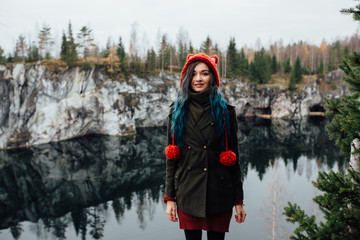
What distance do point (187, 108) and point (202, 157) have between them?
0.56 meters

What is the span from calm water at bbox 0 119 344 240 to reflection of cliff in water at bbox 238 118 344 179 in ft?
0.42

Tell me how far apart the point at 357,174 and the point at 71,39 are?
4705 centimetres

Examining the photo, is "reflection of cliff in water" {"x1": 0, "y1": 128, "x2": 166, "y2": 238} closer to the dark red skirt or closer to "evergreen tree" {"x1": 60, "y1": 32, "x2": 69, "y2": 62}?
"evergreen tree" {"x1": 60, "y1": 32, "x2": 69, "y2": 62}

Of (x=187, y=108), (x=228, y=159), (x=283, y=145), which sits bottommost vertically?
(x=283, y=145)

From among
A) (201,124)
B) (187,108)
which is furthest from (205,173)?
(187,108)

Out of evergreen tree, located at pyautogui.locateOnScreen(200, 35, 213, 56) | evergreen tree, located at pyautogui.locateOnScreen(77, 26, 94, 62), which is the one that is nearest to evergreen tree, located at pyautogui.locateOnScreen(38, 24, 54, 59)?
evergreen tree, located at pyautogui.locateOnScreen(77, 26, 94, 62)

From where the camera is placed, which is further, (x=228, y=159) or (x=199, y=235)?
(x=199, y=235)

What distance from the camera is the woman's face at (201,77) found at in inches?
107

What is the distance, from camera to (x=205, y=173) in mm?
2578

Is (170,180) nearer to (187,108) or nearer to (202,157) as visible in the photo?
(202,157)

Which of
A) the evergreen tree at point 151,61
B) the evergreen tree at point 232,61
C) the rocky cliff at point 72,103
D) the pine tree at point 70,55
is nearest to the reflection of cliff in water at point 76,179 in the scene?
the rocky cliff at point 72,103

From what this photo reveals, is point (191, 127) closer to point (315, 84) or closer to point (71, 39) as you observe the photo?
point (71, 39)

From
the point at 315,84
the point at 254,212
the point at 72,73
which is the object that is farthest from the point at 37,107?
the point at 315,84

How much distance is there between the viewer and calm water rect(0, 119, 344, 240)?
15875 mm
